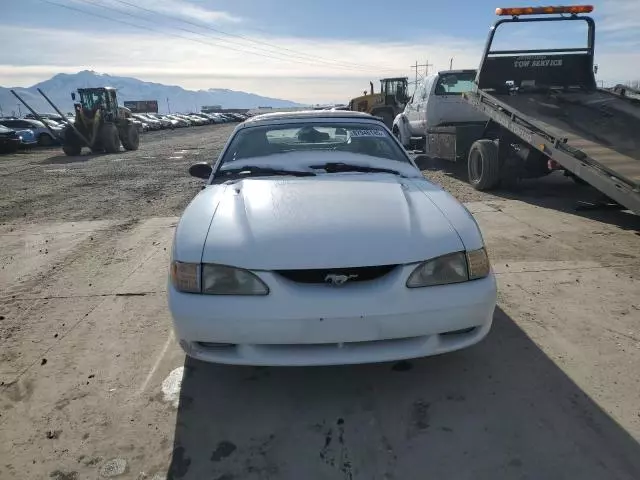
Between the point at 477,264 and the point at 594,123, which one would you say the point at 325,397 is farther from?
the point at 594,123

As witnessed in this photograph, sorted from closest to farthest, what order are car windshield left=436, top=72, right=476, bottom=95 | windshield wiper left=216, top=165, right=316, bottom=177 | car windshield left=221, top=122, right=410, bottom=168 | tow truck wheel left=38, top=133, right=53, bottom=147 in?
windshield wiper left=216, top=165, right=316, bottom=177, car windshield left=221, top=122, right=410, bottom=168, car windshield left=436, top=72, right=476, bottom=95, tow truck wheel left=38, top=133, right=53, bottom=147

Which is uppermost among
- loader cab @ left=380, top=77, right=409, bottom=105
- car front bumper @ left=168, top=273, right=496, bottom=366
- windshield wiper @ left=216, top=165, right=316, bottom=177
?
loader cab @ left=380, top=77, right=409, bottom=105

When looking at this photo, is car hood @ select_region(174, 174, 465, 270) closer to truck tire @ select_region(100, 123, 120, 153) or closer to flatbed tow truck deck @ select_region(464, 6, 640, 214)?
flatbed tow truck deck @ select_region(464, 6, 640, 214)

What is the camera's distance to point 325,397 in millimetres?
2441

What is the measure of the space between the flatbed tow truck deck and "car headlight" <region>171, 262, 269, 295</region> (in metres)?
4.21

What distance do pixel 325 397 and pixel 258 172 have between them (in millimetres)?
1695

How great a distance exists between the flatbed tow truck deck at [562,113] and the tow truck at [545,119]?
0.03ft

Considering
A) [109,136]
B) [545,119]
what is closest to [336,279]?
[545,119]

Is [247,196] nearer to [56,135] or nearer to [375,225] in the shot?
[375,225]

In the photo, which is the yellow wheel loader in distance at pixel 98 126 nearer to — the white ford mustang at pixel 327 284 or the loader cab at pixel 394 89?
the loader cab at pixel 394 89

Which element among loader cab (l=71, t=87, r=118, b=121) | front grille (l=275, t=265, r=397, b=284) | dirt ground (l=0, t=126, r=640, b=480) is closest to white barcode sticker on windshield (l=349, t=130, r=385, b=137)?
dirt ground (l=0, t=126, r=640, b=480)

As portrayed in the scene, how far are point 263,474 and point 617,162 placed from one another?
5.18 meters

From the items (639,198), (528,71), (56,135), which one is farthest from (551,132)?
(56,135)

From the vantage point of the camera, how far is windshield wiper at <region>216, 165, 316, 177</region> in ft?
10.8
